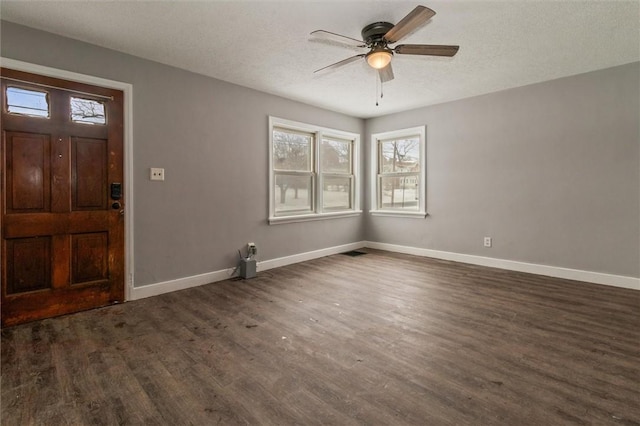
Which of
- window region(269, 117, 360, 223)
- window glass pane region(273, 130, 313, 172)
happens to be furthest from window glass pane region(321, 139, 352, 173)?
window glass pane region(273, 130, 313, 172)

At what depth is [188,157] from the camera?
358cm

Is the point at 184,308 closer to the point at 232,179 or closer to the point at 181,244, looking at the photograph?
the point at 181,244

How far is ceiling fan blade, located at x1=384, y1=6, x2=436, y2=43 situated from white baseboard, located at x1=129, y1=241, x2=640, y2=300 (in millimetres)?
3205

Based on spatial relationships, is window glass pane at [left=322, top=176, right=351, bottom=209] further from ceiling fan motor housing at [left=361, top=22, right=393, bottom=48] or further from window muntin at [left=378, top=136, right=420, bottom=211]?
ceiling fan motor housing at [left=361, top=22, right=393, bottom=48]

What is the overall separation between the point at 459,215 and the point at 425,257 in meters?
0.89

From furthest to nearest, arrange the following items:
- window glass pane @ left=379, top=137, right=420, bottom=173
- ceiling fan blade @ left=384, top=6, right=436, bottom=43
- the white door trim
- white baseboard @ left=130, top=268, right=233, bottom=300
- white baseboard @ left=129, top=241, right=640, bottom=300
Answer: window glass pane @ left=379, top=137, right=420, bottom=173, white baseboard @ left=129, top=241, right=640, bottom=300, white baseboard @ left=130, top=268, right=233, bottom=300, the white door trim, ceiling fan blade @ left=384, top=6, right=436, bottom=43

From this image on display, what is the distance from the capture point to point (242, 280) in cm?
391

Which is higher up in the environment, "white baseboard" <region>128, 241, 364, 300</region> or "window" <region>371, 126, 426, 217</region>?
"window" <region>371, 126, 426, 217</region>

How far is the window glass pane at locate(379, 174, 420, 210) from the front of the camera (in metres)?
5.44

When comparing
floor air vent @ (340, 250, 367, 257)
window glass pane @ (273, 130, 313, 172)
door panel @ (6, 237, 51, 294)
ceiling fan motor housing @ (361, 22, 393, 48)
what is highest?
ceiling fan motor housing @ (361, 22, 393, 48)

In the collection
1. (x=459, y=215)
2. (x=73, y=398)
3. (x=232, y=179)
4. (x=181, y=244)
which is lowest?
(x=73, y=398)

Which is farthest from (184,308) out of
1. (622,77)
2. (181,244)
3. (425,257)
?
(622,77)

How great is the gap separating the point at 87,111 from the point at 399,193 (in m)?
4.66

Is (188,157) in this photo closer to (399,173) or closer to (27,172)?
(27,172)
